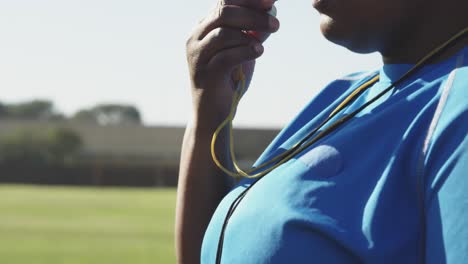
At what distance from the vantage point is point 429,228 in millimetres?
1247

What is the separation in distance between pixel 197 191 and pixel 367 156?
22.3 inches

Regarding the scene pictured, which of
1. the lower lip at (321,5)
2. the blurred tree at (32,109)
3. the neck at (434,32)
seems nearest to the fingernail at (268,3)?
the lower lip at (321,5)

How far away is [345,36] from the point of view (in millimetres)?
1477

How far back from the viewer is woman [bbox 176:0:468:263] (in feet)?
4.10

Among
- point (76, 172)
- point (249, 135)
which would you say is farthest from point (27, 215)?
point (249, 135)

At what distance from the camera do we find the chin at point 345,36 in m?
1.47

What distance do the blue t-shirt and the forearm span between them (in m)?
0.34

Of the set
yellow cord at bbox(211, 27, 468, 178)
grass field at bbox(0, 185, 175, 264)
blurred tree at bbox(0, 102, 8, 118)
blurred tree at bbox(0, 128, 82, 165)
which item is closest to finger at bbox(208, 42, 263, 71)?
yellow cord at bbox(211, 27, 468, 178)

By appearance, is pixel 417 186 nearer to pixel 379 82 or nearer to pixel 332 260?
pixel 332 260

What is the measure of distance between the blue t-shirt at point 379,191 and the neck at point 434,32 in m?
0.03

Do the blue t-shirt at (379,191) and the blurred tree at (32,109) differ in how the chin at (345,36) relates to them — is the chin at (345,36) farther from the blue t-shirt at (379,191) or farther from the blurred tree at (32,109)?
the blurred tree at (32,109)

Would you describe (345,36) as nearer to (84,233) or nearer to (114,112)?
(84,233)

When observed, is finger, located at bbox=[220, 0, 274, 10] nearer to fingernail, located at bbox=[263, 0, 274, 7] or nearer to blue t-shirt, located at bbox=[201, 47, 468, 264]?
fingernail, located at bbox=[263, 0, 274, 7]

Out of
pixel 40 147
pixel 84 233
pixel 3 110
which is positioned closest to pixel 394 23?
pixel 84 233
